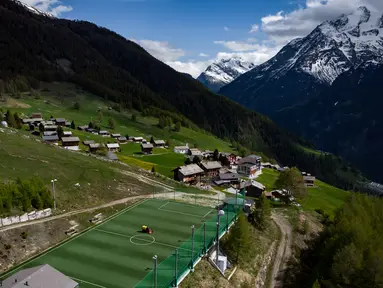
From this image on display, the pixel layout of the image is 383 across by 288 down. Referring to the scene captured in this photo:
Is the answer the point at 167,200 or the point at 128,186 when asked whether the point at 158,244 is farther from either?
the point at 128,186

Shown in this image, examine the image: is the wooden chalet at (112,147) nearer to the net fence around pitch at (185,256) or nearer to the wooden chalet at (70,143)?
the wooden chalet at (70,143)

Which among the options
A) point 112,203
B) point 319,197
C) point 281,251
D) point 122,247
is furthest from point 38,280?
point 319,197

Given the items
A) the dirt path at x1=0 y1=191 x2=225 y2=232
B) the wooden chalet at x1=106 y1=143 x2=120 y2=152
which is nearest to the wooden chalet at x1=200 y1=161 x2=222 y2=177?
the dirt path at x1=0 y1=191 x2=225 y2=232

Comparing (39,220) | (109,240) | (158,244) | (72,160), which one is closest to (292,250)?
(158,244)

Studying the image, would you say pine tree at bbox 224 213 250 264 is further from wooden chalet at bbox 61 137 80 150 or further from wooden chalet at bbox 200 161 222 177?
wooden chalet at bbox 61 137 80 150

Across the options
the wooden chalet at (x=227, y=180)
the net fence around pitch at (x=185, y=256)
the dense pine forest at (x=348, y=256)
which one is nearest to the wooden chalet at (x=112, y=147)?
the wooden chalet at (x=227, y=180)

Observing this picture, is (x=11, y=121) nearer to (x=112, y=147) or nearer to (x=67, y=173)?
(x=112, y=147)
